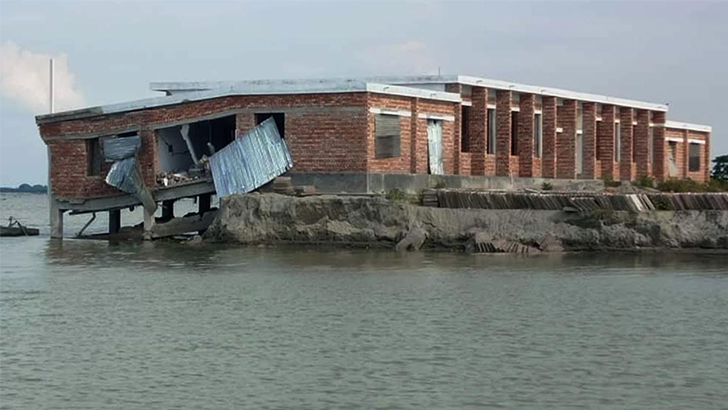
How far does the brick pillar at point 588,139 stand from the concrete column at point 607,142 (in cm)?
177

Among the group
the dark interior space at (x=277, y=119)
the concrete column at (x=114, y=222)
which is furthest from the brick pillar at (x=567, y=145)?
the concrete column at (x=114, y=222)

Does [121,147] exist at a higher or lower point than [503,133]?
lower

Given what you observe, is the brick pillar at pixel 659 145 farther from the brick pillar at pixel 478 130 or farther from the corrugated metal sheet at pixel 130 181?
the corrugated metal sheet at pixel 130 181

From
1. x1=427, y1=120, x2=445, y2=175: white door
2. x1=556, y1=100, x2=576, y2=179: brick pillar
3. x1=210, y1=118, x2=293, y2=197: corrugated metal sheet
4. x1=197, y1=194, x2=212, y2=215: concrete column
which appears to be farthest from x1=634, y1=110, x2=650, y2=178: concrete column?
x1=210, y1=118, x2=293, y2=197: corrugated metal sheet

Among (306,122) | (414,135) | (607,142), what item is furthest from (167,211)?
(607,142)

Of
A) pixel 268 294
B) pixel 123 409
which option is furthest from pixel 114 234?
pixel 123 409

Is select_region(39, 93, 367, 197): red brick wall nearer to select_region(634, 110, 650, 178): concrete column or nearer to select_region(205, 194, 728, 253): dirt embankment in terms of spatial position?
select_region(205, 194, 728, 253): dirt embankment

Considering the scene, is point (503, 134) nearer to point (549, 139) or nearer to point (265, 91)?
point (549, 139)

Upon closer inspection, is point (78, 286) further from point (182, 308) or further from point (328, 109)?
point (328, 109)

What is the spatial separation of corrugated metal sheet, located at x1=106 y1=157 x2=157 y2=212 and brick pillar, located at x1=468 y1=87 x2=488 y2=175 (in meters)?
10.9

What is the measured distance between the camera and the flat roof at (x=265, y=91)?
115 ft

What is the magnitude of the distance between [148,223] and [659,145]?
2707cm

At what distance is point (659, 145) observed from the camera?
55.4m

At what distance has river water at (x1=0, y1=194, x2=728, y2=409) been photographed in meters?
14.5
